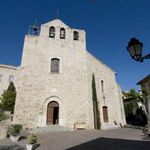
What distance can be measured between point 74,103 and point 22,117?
5.13 meters

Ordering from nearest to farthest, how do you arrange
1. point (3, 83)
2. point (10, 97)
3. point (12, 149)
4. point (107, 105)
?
point (12, 149)
point (107, 105)
point (10, 97)
point (3, 83)

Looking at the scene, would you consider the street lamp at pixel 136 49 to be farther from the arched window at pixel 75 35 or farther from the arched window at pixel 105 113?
the arched window at pixel 75 35

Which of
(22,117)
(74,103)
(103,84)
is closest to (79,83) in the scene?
(74,103)

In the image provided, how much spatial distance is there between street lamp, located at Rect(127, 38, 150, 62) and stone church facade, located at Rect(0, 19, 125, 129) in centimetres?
1264

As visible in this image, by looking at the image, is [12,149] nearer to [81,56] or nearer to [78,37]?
[81,56]

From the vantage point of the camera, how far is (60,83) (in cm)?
1627

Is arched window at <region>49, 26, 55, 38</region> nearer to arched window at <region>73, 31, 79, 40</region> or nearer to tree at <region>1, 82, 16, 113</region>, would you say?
arched window at <region>73, 31, 79, 40</region>

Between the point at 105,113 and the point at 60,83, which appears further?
the point at 105,113

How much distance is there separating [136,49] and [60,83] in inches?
513

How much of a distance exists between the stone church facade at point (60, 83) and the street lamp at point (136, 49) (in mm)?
12640

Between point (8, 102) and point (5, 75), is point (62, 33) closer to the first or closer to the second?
point (8, 102)

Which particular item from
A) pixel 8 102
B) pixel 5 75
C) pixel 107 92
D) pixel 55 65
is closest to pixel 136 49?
pixel 55 65

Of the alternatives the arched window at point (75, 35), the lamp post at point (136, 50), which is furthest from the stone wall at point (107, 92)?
the lamp post at point (136, 50)

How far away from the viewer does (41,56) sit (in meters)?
16.6
